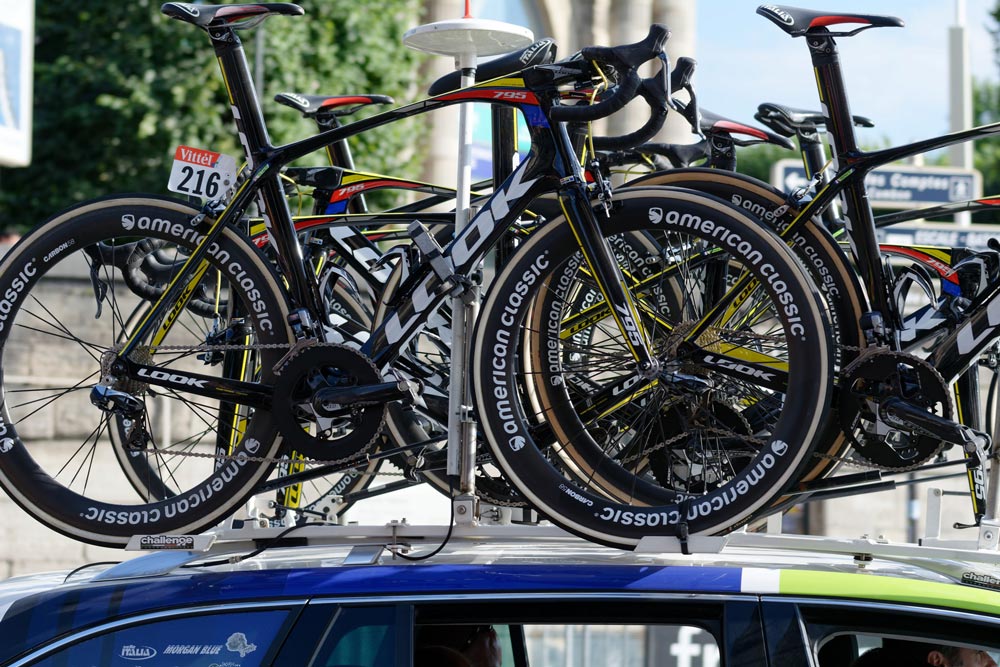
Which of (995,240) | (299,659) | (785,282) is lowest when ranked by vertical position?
(299,659)

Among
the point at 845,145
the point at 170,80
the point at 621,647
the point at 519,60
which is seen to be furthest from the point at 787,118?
the point at 170,80

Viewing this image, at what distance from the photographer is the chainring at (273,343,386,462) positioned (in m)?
3.67

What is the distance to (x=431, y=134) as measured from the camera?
15.1 meters

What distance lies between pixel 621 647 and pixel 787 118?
3.79 metres

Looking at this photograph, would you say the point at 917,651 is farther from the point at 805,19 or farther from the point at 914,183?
the point at 914,183

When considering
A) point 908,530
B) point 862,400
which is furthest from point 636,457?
point 908,530

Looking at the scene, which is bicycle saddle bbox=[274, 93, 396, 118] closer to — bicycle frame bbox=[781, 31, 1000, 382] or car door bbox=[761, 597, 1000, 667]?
bicycle frame bbox=[781, 31, 1000, 382]

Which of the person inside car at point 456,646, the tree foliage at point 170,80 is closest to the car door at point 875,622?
the person inside car at point 456,646

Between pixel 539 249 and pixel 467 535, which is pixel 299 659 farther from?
pixel 539 249

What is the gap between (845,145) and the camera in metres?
3.96

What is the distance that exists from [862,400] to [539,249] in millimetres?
977

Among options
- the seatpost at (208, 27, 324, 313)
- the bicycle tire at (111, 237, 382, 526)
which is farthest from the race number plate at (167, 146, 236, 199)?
the bicycle tire at (111, 237, 382, 526)

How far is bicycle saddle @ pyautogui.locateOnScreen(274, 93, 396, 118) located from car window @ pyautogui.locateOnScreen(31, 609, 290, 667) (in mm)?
2628

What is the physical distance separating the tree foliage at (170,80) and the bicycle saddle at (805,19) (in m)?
9.38
